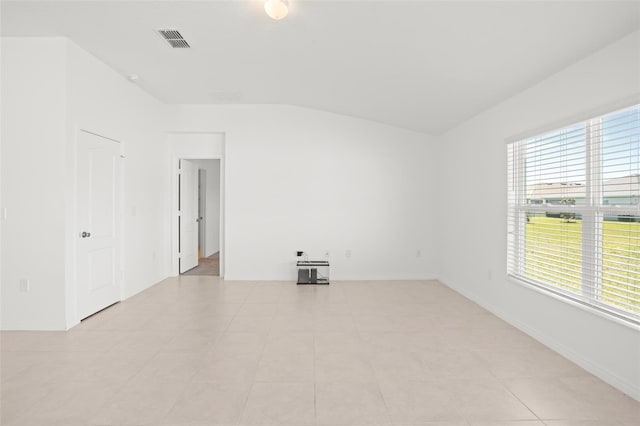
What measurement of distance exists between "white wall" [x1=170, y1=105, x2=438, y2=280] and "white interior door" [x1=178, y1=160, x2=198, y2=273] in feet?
2.93

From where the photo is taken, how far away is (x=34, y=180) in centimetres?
337

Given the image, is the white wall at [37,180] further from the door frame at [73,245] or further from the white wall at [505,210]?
the white wall at [505,210]

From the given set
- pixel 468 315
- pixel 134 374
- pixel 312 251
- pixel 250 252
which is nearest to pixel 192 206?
pixel 250 252

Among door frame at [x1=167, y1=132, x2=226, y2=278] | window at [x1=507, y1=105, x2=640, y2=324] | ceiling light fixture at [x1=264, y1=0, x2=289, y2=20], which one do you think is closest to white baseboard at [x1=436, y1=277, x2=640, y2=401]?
window at [x1=507, y1=105, x2=640, y2=324]

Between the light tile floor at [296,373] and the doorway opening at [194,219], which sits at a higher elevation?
the doorway opening at [194,219]

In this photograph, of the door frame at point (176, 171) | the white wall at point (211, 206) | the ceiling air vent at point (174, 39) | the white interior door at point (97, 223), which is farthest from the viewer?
the white wall at point (211, 206)

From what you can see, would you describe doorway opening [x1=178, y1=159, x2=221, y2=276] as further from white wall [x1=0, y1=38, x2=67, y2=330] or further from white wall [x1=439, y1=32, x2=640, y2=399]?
white wall [x1=439, y1=32, x2=640, y2=399]

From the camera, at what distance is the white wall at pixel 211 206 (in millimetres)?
8070

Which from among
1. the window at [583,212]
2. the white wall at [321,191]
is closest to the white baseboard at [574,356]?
the window at [583,212]

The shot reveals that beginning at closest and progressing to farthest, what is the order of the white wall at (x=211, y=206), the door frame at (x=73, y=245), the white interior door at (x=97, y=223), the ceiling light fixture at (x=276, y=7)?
the ceiling light fixture at (x=276, y=7), the door frame at (x=73, y=245), the white interior door at (x=97, y=223), the white wall at (x=211, y=206)

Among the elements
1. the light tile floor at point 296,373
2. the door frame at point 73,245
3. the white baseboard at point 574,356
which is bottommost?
the light tile floor at point 296,373

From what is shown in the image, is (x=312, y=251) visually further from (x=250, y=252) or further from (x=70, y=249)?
(x=70, y=249)

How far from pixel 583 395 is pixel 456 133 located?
3.85 m

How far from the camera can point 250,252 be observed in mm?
5684
